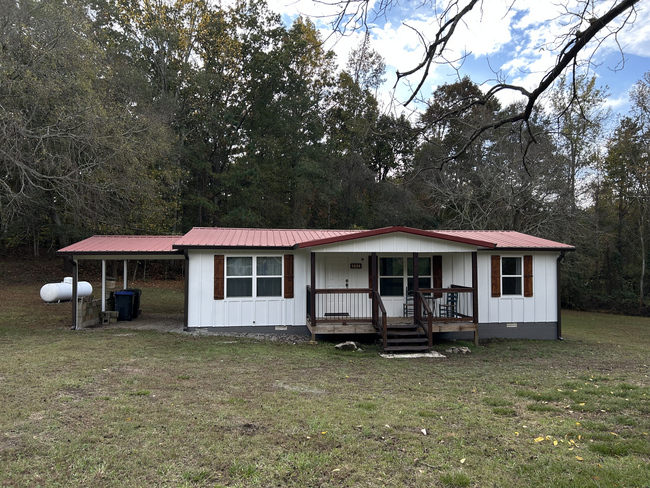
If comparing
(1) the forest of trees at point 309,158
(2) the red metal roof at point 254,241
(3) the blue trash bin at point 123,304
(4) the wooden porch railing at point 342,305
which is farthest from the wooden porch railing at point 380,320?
(1) the forest of trees at point 309,158

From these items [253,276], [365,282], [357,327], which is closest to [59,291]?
[253,276]

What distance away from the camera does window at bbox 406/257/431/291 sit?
1120cm

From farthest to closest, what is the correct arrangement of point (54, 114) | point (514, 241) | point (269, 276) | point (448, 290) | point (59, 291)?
point (59, 291) < point (514, 241) < point (269, 276) < point (54, 114) < point (448, 290)

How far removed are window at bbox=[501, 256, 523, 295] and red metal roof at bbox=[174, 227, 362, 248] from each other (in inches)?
164

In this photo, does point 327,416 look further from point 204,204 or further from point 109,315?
point 204,204

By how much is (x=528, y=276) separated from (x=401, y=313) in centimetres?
363

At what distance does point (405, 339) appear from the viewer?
369 inches

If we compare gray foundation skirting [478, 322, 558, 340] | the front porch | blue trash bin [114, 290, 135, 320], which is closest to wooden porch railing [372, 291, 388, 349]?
the front porch

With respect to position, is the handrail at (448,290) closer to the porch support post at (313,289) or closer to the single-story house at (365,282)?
the single-story house at (365,282)

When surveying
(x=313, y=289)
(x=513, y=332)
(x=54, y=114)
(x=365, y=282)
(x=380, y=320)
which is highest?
(x=54, y=114)

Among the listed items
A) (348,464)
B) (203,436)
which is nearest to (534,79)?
(348,464)

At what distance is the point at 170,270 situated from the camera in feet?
83.5

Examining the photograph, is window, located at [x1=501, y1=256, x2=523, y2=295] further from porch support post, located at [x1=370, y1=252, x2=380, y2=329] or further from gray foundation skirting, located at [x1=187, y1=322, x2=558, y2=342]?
porch support post, located at [x1=370, y1=252, x2=380, y2=329]

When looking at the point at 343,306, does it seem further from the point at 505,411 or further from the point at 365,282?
the point at 505,411
